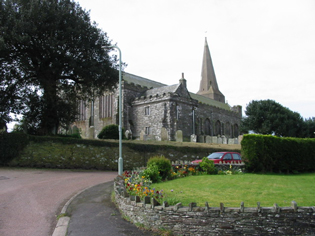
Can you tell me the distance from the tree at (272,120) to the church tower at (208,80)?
26.2m

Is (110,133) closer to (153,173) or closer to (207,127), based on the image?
(153,173)

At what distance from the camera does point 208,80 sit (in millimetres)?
74000

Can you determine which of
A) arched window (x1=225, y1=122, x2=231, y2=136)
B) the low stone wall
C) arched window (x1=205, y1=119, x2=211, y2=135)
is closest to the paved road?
the low stone wall

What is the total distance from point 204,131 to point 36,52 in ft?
104

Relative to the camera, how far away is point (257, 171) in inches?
616

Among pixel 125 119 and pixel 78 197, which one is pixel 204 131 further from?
pixel 78 197

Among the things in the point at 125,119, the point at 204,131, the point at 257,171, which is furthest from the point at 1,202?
the point at 204,131

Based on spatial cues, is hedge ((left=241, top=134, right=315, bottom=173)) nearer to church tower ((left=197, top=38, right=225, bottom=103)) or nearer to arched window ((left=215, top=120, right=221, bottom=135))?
arched window ((left=215, top=120, right=221, bottom=135))

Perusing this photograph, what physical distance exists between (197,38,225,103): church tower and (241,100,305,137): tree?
85.8 ft

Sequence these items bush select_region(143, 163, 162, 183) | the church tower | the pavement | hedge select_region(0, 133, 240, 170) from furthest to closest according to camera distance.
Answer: the church tower, hedge select_region(0, 133, 240, 170), bush select_region(143, 163, 162, 183), the pavement

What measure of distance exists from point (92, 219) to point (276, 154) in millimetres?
12135

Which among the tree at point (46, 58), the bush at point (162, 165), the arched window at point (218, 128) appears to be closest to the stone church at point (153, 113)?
the arched window at point (218, 128)

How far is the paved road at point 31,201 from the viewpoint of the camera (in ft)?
23.3

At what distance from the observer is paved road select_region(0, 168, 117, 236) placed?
7.10 m
